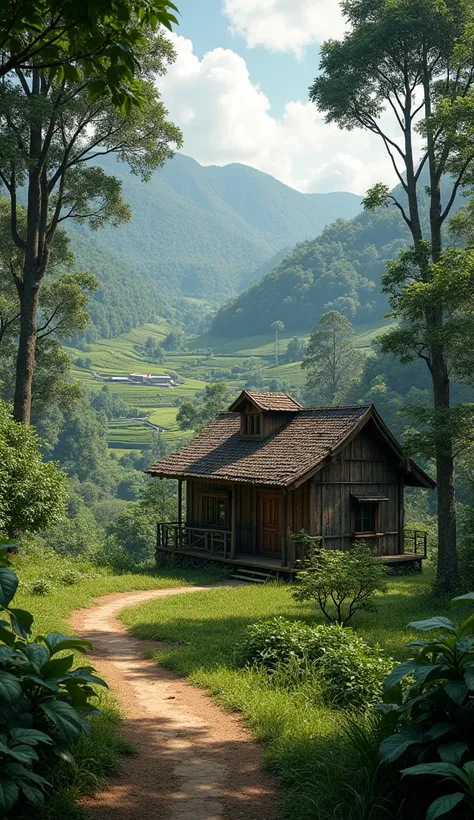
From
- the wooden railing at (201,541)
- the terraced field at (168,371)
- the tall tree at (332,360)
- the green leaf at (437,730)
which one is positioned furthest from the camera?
the terraced field at (168,371)

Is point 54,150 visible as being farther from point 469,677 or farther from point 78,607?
point 469,677

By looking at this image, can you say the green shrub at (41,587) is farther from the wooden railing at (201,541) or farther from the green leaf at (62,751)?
the green leaf at (62,751)

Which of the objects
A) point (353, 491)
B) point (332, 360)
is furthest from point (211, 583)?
point (332, 360)

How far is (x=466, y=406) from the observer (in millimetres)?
19156

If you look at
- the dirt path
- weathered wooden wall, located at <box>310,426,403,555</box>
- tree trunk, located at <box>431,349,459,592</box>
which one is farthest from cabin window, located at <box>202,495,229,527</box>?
the dirt path

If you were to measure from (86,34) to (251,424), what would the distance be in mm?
23562

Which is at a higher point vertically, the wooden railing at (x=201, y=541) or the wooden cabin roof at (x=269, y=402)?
the wooden cabin roof at (x=269, y=402)

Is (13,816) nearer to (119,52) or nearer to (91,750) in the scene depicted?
(91,750)

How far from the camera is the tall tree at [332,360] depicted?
82.2 meters

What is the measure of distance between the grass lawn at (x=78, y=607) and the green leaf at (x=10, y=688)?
1.13 m

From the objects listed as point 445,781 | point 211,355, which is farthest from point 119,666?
point 211,355

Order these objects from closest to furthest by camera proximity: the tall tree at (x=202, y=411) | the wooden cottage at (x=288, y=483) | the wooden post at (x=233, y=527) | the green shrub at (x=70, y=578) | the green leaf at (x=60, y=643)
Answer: the green leaf at (x=60, y=643) → the green shrub at (x=70, y=578) → the wooden cottage at (x=288, y=483) → the wooden post at (x=233, y=527) → the tall tree at (x=202, y=411)

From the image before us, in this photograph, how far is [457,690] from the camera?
4.87 m

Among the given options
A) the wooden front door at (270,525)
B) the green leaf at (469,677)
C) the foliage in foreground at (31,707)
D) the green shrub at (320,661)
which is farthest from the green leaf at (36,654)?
the wooden front door at (270,525)
